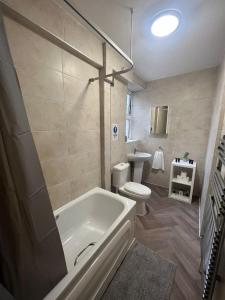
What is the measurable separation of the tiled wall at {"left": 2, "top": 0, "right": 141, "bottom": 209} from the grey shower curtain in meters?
0.50

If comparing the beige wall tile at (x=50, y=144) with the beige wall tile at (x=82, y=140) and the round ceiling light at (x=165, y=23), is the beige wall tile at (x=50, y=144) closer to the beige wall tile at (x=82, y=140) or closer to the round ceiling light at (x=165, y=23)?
the beige wall tile at (x=82, y=140)

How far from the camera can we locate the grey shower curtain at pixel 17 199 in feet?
1.89

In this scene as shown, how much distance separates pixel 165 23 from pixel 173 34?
0.69 ft

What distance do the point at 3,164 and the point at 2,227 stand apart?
0.94 ft

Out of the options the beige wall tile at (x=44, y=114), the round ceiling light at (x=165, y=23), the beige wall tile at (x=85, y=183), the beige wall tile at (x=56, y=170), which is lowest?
the beige wall tile at (x=85, y=183)

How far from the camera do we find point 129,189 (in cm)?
197

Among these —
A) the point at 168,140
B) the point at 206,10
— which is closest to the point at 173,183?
the point at 168,140

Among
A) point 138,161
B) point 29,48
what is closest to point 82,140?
point 29,48

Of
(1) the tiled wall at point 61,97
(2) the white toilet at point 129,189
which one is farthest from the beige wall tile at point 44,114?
(2) the white toilet at point 129,189

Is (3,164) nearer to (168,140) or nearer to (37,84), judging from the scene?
(37,84)

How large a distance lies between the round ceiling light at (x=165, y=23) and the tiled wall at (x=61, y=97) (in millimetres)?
611

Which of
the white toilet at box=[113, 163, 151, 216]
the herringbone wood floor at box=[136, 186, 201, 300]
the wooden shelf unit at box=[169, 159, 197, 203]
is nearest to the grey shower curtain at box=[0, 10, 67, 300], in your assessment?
the herringbone wood floor at box=[136, 186, 201, 300]

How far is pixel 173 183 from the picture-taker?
105 inches

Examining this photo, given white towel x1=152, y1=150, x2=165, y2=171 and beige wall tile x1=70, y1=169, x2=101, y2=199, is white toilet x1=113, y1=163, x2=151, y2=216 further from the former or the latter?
white towel x1=152, y1=150, x2=165, y2=171
